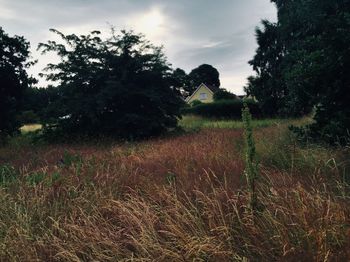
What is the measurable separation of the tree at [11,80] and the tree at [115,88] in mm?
1340

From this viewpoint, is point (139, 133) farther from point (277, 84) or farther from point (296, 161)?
point (277, 84)

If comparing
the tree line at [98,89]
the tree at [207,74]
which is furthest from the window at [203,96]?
the tree line at [98,89]

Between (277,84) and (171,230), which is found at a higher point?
(277,84)

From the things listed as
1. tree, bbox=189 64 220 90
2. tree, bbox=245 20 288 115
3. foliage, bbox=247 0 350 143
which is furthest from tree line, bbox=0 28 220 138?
tree, bbox=189 64 220 90

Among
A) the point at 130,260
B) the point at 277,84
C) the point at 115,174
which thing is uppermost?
the point at 277,84

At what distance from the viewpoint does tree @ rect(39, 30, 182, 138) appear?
13477 mm

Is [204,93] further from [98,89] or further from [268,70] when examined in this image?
[98,89]

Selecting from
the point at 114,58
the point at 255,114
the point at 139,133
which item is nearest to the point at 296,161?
the point at 139,133

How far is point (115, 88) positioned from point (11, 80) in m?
4.37

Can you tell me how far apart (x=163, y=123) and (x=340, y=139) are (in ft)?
28.3

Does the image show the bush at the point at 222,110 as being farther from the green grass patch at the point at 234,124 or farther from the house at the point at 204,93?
the house at the point at 204,93

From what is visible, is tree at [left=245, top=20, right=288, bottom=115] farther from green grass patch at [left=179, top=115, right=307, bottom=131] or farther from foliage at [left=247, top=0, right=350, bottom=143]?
foliage at [left=247, top=0, right=350, bottom=143]

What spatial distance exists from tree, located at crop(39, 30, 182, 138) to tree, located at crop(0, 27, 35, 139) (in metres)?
1.34

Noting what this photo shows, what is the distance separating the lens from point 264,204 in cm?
349
